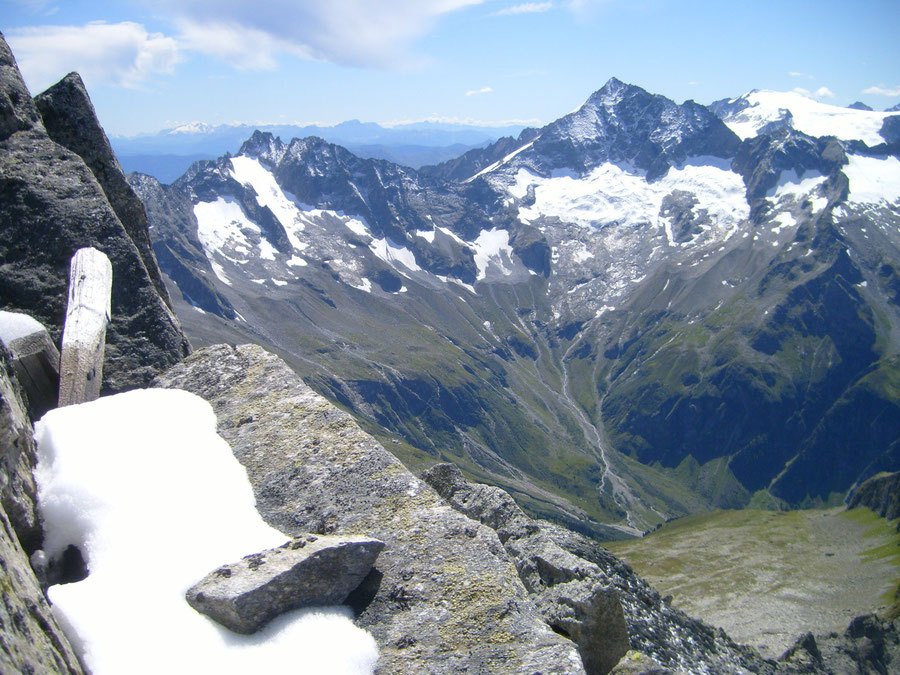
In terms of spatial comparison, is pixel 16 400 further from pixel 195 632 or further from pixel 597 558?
pixel 597 558

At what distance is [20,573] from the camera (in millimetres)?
6488

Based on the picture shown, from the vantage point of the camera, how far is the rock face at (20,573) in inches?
221

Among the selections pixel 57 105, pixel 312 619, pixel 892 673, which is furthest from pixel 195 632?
pixel 892 673

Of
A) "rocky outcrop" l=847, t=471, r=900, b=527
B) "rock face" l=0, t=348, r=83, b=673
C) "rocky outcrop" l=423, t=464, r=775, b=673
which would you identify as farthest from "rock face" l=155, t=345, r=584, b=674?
"rocky outcrop" l=847, t=471, r=900, b=527

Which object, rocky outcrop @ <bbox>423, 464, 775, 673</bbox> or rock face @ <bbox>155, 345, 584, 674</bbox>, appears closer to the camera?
rock face @ <bbox>155, 345, 584, 674</bbox>

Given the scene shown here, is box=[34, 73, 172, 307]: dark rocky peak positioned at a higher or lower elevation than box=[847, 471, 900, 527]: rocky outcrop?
higher

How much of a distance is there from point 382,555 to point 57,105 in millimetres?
15144

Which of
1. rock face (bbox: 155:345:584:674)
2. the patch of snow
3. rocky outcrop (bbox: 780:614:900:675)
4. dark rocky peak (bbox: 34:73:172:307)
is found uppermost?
dark rocky peak (bbox: 34:73:172:307)

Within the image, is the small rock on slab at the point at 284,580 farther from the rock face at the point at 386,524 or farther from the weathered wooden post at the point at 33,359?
the weathered wooden post at the point at 33,359

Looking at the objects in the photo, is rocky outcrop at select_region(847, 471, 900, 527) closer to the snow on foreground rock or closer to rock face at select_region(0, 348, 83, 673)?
the snow on foreground rock

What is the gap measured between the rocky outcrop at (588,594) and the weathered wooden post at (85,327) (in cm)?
804

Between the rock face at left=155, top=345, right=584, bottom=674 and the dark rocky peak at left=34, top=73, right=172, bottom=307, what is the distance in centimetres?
589

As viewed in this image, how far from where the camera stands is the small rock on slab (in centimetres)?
759

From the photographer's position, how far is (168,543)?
27.9 feet
